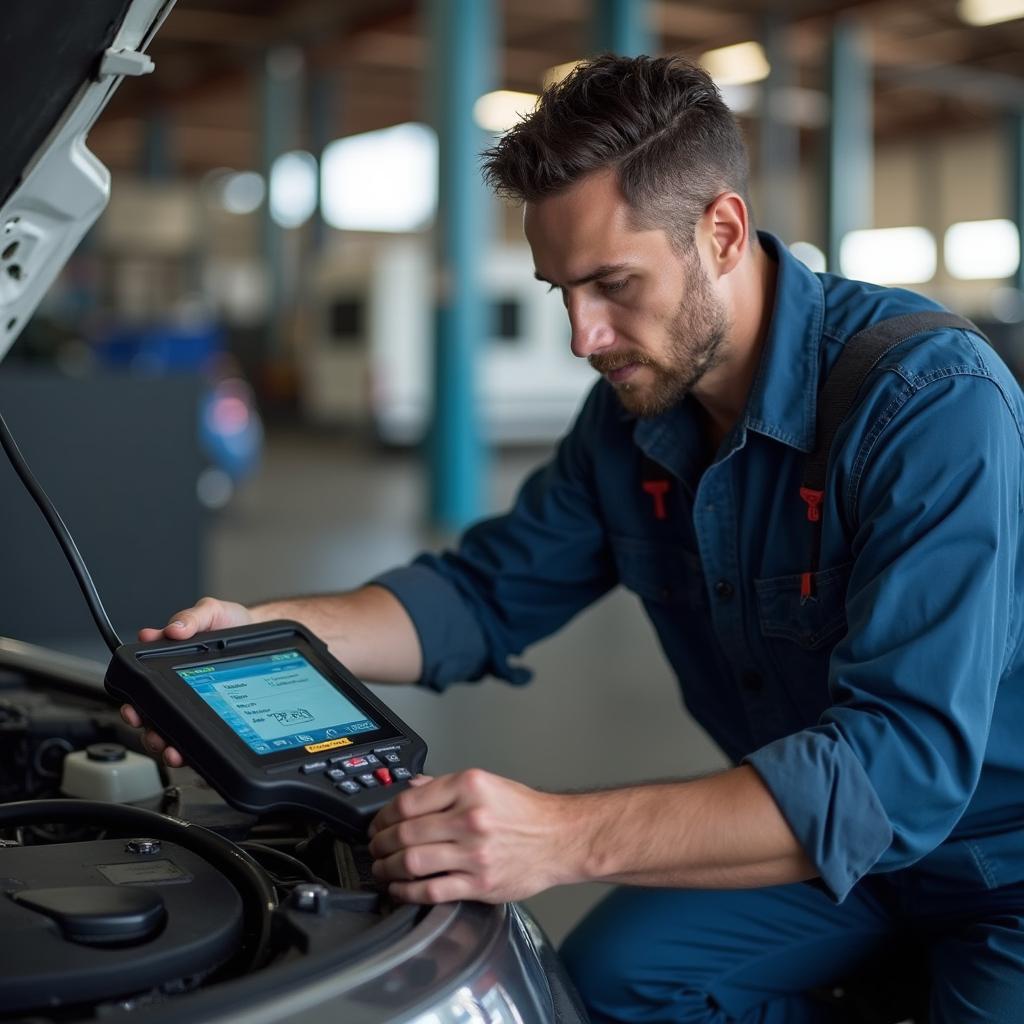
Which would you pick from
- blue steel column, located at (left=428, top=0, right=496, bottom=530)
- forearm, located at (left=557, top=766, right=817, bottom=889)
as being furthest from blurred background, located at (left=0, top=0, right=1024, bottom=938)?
forearm, located at (left=557, top=766, right=817, bottom=889)

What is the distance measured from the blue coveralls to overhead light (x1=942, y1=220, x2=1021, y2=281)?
19.9 metres

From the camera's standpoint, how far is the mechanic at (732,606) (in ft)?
3.26

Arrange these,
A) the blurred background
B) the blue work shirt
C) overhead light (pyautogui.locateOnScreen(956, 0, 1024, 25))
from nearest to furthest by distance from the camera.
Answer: the blue work shirt
the blurred background
overhead light (pyautogui.locateOnScreen(956, 0, 1024, 25))

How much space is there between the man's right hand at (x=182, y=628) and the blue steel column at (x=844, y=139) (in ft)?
34.8

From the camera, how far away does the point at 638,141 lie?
4.24 feet

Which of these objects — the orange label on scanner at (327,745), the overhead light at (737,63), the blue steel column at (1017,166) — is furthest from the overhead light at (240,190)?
the orange label on scanner at (327,745)

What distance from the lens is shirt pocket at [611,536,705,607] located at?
1525 millimetres

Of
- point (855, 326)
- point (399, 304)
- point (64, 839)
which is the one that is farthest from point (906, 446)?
point (399, 304)

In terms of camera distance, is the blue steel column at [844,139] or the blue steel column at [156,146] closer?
→ the blue steel column at [844,139]

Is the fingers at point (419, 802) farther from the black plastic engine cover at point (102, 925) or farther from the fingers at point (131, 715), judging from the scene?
the fingers at point (131, 715)

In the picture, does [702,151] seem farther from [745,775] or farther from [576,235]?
[745,775]

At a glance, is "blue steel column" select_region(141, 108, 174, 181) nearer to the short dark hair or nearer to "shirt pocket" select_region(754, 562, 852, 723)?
the short dark hair

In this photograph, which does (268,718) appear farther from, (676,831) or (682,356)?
(682,356)

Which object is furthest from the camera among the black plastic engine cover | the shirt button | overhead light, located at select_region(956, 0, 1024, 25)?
overhead light, located at select_region(956, 0, 1024, 25)
